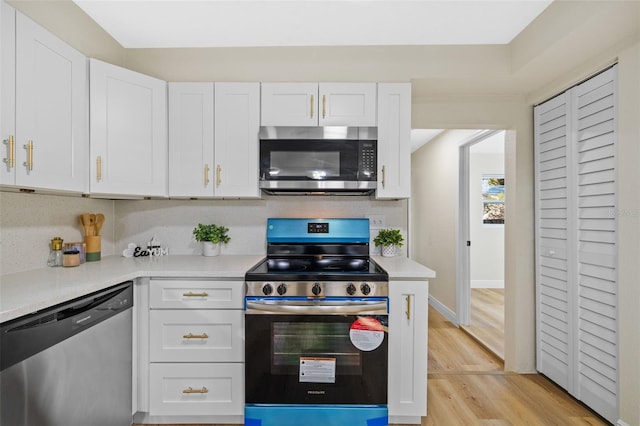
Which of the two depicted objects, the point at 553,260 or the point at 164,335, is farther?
the point at 553,260

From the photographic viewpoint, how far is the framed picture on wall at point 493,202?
5391mm

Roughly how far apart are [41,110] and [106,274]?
0.86m

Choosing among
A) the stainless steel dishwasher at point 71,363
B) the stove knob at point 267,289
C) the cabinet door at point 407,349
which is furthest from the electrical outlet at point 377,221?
the stainless steel dishwasher at point 71,363

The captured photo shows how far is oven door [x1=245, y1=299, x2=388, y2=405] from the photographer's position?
182 cm

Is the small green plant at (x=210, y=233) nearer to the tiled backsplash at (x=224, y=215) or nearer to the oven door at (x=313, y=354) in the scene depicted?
the tiled backsplash at (x=224, y=215)

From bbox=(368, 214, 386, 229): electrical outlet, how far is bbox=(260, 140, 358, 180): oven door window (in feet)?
1.61

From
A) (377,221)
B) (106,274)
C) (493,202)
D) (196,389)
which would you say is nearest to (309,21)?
(377,221)

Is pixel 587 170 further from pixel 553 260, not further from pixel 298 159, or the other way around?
pixel 298 159

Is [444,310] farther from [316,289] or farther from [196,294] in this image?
[196,294]

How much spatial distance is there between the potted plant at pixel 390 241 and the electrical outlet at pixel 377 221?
9 centimetres

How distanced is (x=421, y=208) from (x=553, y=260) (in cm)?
268

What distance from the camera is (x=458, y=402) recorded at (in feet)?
7.07

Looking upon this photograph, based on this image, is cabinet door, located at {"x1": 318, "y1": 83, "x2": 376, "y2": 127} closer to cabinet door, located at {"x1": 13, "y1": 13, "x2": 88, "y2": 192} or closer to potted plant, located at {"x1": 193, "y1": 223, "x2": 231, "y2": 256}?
potted plant, located at {"x1": 193, "y1": 223, "x2": 231, "y2": 256}

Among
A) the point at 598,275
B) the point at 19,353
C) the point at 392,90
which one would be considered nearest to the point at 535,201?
the point at 598,275
